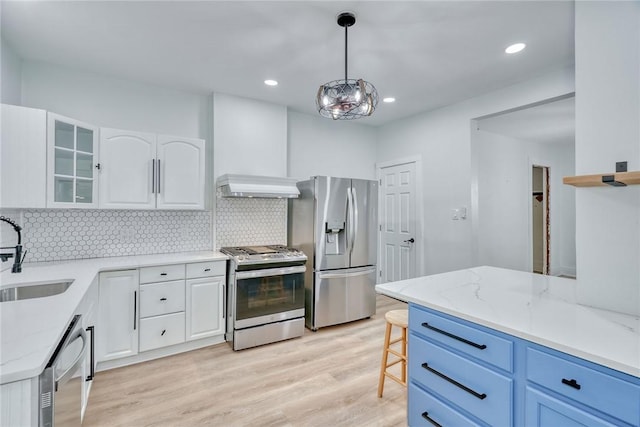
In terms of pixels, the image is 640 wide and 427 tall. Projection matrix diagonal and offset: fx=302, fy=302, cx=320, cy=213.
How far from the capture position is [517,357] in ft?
4.14

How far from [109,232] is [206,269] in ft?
3.52

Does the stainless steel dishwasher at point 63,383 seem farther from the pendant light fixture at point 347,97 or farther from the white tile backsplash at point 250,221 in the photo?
the white tile backsplash at point 250,221

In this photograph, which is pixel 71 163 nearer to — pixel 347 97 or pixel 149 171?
pixel 149 171

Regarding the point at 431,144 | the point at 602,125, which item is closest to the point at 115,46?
the point at 602,125

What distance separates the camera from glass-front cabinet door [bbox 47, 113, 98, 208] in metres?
2.38

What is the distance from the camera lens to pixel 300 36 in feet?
7.97

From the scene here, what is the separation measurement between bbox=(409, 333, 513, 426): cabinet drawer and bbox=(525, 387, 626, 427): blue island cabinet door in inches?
2.9

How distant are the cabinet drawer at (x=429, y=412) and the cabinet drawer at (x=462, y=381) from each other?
5 cm

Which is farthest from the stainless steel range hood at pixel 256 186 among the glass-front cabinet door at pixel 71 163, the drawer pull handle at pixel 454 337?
the drawer pull handle at pixel 454 337

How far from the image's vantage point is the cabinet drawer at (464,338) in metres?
1.30

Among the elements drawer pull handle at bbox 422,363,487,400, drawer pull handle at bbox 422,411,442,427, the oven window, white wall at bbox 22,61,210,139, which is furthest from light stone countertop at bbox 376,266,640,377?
white wall at bbox 22,61,210,139

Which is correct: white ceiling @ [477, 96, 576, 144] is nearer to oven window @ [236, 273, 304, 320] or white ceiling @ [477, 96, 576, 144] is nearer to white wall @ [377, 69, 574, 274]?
white wall @ [377, 69, 574, 274]

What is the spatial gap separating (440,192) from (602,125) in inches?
103

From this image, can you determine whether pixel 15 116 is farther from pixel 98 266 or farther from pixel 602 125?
pixel 602 125
